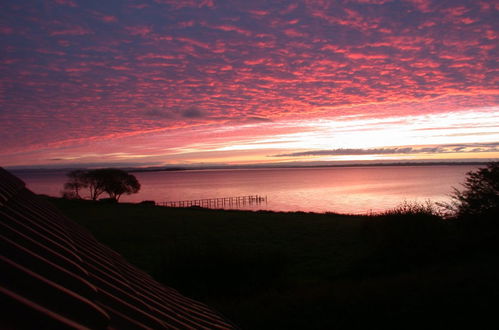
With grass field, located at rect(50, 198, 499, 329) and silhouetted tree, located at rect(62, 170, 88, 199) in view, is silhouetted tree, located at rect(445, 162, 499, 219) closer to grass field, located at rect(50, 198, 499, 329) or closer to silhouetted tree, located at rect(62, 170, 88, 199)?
grass field, located at rect(50, 198, 499, 329)

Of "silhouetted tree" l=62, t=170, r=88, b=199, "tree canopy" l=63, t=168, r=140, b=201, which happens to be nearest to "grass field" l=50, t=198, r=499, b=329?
"tree canopy" l=63, t=168, r=140, b=201

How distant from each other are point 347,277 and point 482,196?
294 inches

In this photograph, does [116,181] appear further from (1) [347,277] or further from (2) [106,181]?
(1) [347,277]

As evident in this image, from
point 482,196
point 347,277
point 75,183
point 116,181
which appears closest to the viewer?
point 347,277

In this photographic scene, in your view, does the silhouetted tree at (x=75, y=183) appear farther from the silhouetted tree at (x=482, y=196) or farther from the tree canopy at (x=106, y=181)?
the silhouetted tree at (x=482, y=196)

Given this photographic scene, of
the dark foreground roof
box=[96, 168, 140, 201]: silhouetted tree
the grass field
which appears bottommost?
the grass field

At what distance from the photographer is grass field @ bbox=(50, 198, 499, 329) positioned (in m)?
7.66

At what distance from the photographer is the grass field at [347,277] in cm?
766

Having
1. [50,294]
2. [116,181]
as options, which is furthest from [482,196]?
[116,181]

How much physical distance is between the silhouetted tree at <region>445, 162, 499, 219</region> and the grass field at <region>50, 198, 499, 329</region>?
1008 mm

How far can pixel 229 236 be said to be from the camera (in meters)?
25.1

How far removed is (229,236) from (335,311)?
57.7 feet

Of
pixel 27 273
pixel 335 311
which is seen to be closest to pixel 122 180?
pixel 335 311

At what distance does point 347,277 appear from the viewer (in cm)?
1380
